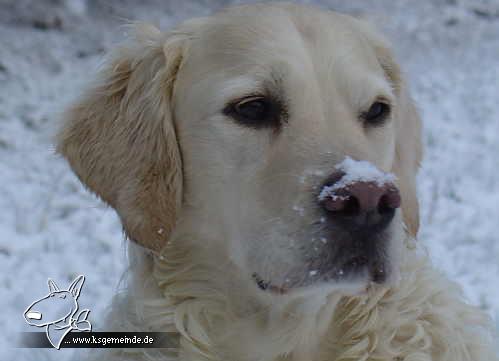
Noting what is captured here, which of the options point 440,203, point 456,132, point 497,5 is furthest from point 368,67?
point 497,5

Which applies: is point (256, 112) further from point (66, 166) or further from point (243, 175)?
point (66, 166)

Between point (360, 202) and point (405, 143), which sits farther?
point (405, 143)

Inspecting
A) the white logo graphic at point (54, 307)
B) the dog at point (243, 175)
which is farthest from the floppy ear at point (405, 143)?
the white logo graphic at point (54, 307)

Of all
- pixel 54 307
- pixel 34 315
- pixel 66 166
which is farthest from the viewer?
pixel 66 166

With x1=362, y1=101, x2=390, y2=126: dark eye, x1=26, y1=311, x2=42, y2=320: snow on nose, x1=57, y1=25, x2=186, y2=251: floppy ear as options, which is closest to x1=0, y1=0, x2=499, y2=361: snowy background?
x1=26, y1=311, x2=42, y2=320: snow on nose

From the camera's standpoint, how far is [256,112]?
105 inches

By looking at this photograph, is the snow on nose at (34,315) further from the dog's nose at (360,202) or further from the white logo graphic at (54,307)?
the dog's nose at (360,202)

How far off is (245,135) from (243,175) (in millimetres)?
148

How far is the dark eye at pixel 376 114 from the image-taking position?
2.81 metres

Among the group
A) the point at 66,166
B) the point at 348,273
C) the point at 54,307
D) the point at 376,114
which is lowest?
the point at 66,166

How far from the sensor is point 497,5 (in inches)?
408

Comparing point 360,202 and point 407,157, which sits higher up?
point 360,202

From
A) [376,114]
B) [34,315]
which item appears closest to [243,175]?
[376,114]

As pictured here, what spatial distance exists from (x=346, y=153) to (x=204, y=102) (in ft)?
1.92
